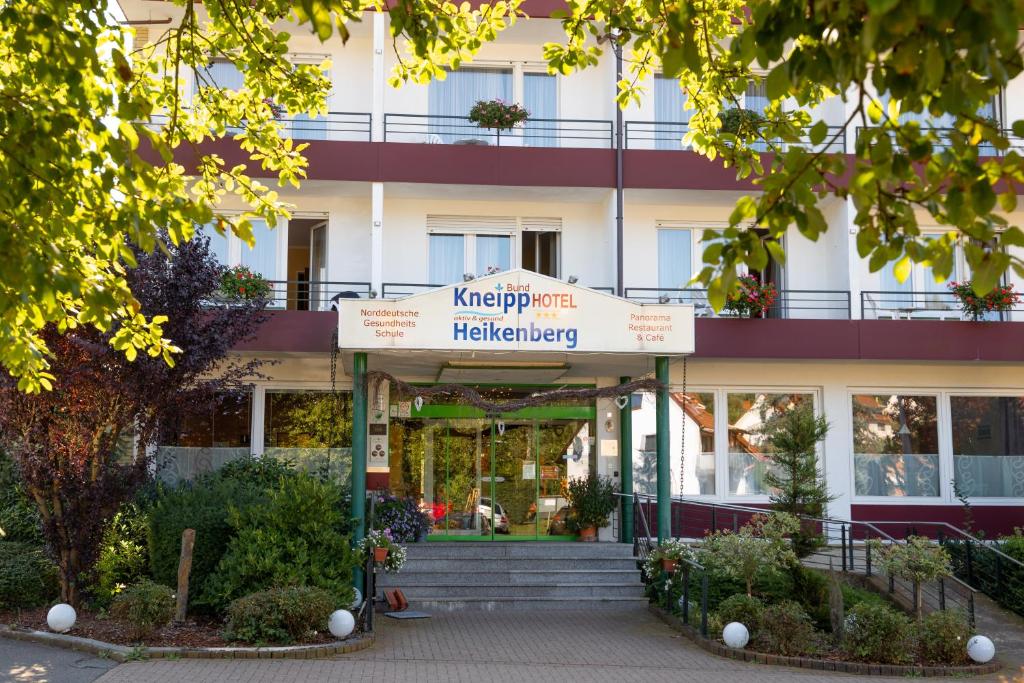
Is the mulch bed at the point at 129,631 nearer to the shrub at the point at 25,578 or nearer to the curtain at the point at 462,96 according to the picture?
the shrub at the point at 25,578

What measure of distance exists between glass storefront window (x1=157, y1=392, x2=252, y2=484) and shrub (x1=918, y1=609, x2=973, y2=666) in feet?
34.9

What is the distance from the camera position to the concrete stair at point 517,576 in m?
14.9

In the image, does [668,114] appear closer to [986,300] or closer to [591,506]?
[986,300]

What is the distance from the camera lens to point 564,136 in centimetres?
1973

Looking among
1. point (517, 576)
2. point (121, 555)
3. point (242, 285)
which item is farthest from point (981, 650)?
point (242, 285)

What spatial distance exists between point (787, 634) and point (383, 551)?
499 centimetres

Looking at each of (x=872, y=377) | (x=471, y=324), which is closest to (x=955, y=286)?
(x=872, y=377)

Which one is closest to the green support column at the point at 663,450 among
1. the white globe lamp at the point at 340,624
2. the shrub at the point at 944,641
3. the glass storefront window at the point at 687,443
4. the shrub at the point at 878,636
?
the glass storefront window at the point at 687,443

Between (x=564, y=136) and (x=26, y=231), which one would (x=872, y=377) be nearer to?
(x=564, y=136)

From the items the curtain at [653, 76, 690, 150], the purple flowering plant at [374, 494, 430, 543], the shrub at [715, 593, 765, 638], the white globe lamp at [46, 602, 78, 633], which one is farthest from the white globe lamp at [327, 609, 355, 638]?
the curtain at [653, 76, 690, 150]

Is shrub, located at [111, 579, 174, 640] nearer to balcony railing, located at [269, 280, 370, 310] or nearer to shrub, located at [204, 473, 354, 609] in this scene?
shrub, located at [204, 473, 354, 609]

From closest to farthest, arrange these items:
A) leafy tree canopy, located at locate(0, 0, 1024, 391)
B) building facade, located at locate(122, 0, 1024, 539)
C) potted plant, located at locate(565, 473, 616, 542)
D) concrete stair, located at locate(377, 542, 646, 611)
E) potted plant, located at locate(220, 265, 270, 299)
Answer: leafy tree canopy, located at locate(0, 0, 1024, 391) < concrete stair, located at locate(377, 542, 646, 611) < potted plant, located at locate(220, 265, 270, 299) < potted plant, located at locate(565, 473, 616, 542) < building facade, located at locate(122, 0, 1024, 539)

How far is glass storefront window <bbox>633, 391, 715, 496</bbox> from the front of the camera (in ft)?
61.0

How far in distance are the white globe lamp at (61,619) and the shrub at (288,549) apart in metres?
1.50
